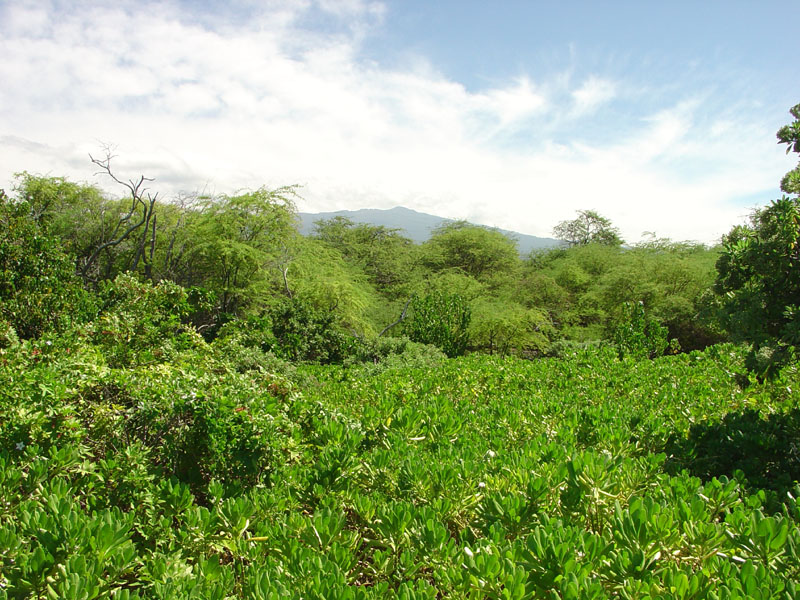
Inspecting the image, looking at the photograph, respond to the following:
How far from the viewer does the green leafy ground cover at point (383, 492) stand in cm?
142

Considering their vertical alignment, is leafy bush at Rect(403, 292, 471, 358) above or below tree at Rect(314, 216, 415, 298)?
below

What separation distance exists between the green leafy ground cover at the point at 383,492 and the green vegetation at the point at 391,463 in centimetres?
1

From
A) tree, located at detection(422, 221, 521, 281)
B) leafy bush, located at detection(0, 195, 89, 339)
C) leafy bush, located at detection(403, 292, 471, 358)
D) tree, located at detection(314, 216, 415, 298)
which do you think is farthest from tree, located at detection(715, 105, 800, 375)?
tree, located at detection(422, 221, 521, 281)

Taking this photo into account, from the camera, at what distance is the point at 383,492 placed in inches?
88.4

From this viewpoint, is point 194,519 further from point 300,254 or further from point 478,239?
point 478,239

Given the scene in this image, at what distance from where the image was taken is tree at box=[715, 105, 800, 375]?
8.45ft

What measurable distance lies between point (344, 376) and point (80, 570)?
4.17m

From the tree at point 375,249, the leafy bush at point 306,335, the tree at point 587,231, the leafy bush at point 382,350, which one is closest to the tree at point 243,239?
the leafy bush at point 306,335

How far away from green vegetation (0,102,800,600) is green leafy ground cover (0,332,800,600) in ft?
0.04

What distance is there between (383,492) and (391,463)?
14 cm

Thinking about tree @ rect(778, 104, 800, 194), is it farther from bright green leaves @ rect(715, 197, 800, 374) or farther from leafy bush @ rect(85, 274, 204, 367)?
leafy bush @ rect(85, 274, 204, 367)

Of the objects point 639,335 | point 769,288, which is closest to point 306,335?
point 639,335

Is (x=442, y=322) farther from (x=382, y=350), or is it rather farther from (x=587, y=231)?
(x=587, y=231)

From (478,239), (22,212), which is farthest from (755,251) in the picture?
(478,239)
